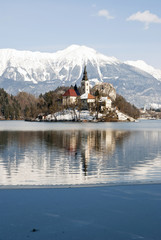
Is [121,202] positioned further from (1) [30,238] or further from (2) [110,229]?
(1) [30,238]

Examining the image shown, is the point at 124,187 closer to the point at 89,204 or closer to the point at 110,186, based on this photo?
the point at 110,186

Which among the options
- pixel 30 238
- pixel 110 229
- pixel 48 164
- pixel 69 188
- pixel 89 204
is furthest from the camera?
pixel 48 164

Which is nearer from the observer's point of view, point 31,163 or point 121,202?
point 121,202

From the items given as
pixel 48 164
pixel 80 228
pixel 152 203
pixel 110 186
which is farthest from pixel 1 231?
pixel 48 164

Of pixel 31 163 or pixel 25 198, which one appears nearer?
pixel 25 198

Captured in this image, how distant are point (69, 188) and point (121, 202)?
3497 mm

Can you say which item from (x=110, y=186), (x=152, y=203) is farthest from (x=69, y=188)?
(x=152, y=203)

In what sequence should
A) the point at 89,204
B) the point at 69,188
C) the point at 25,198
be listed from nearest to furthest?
the point at 89,204
the point at 25,198
the point at 69,188

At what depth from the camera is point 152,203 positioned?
12.4 m

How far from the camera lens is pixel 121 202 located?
12.6 meters

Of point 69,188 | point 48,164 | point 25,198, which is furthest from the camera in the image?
point 48,164

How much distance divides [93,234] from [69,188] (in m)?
6.19

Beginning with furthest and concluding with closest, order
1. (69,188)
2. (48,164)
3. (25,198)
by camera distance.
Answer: (48,164), (69,188), (25,198)

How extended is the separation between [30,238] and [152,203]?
5.52m
